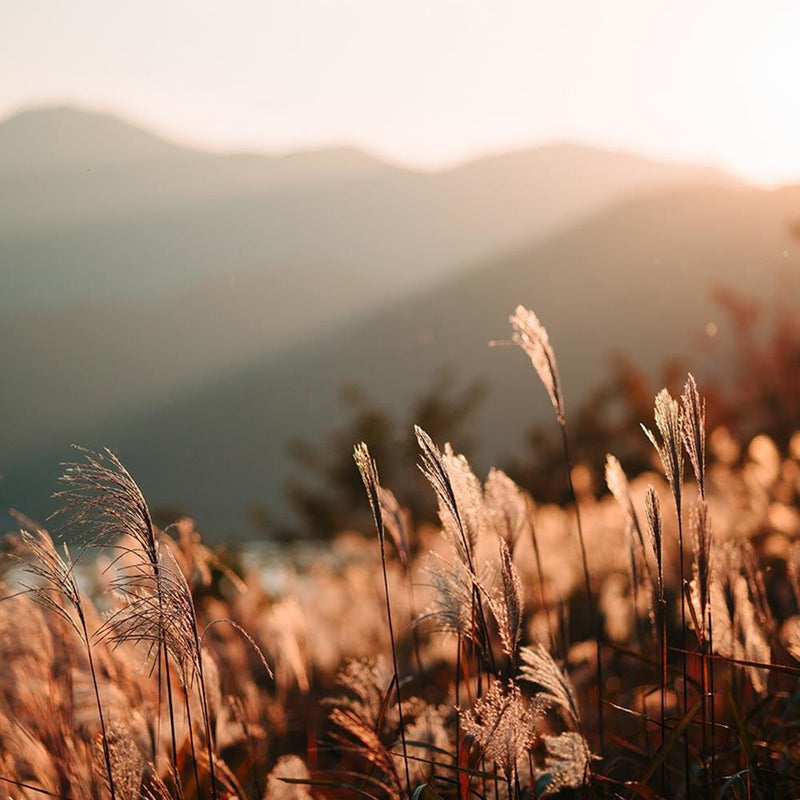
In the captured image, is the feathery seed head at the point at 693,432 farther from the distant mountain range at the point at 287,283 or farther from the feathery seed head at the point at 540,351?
the distant mountain range at the point at 287,283

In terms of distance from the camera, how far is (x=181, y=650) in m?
1.68

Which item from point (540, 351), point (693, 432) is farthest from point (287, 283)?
point (693, 432)

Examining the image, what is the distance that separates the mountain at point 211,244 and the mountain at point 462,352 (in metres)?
2.56

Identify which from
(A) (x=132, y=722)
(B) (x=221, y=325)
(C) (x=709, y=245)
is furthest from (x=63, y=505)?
(B) (x=221, y=325)

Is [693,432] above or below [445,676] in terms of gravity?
above

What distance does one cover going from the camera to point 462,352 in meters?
75.7

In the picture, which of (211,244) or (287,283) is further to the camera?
(211,244)

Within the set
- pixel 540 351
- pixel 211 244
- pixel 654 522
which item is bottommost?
pixel 654 522

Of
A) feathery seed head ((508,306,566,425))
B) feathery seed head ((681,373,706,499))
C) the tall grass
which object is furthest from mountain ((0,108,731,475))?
feathery seed head ((681,373,706,499))

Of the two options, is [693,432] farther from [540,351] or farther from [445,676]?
[445,676]

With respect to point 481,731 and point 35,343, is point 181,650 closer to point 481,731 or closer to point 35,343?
point 481,731

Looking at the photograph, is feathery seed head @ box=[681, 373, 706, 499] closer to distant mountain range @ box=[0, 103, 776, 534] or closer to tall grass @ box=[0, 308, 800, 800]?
tall grass @ box=[0, 308, 800, 800]

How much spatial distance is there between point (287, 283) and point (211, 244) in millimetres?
13949

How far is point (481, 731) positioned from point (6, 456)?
72.2 metres
